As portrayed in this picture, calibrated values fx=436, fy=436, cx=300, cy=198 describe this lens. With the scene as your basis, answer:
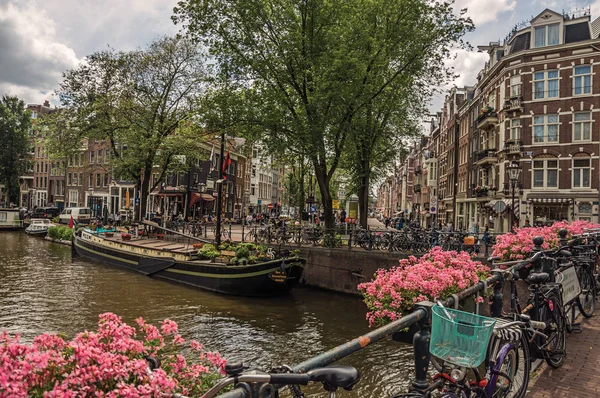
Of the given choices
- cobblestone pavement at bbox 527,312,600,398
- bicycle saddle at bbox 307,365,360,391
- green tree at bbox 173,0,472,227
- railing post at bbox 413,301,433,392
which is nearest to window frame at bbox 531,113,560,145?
green tree at bbox 173,0,472,227

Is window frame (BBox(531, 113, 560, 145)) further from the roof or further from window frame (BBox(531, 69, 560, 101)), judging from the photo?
the roof

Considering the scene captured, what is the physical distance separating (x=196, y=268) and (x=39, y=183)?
6710 centimetres

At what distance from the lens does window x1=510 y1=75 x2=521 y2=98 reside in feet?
105

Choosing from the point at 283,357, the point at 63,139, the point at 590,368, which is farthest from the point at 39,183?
the point at 590,368

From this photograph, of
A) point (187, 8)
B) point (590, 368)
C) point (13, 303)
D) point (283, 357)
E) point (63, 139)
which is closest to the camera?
point (590, 368)

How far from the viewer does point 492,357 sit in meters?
3.50

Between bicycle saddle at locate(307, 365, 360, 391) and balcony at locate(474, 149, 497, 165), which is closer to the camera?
bicycle saddle at locate(307, 365, 360, 391)

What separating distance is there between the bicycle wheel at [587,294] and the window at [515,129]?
2717 centimetres

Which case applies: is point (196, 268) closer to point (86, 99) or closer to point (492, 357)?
point (492, 357)

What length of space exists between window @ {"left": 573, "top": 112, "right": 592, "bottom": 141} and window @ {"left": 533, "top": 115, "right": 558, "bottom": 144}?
1.17 m

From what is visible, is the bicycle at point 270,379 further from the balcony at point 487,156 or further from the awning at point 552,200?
the balcony at point 487,156

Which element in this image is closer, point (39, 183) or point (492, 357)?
point (492, 357)

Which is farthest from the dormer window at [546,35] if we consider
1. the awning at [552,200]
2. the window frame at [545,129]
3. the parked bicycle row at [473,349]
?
the parked bicycle row at [473,349]

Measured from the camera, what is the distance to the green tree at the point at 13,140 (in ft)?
189
